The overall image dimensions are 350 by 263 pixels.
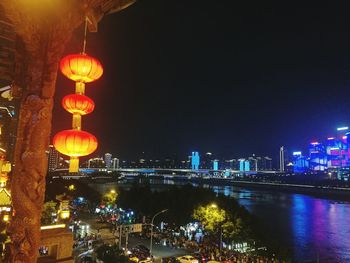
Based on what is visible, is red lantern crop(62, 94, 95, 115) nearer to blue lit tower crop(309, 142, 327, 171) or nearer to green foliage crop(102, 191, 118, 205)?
green foliage crop(102, 191, 118, 205)

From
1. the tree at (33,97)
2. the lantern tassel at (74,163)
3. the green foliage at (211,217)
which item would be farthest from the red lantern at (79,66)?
the green foliage at (211,217)

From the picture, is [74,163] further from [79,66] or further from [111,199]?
[111,199]

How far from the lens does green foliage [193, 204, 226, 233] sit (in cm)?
2516

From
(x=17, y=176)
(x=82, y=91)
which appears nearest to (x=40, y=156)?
(x=17, y=176)

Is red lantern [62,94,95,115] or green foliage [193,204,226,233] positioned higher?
red lantern [62,94,95,115]

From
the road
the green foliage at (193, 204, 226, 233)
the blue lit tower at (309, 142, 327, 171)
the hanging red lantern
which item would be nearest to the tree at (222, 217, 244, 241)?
the green foliage at (193, 204, 226, 233)

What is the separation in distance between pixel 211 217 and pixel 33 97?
2381 cm

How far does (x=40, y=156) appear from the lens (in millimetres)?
3268

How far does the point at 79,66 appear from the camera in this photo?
5.18m

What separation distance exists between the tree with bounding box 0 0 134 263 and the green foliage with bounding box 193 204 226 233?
23.3 metres

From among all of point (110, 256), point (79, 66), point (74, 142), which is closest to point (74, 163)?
point (74, 142)

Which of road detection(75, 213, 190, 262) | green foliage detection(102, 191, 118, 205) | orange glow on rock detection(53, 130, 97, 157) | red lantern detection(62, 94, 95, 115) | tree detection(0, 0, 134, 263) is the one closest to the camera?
tree detection(0, 0, 134, 263)

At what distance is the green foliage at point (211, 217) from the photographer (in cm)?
2516

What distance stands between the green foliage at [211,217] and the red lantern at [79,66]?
2191cm
